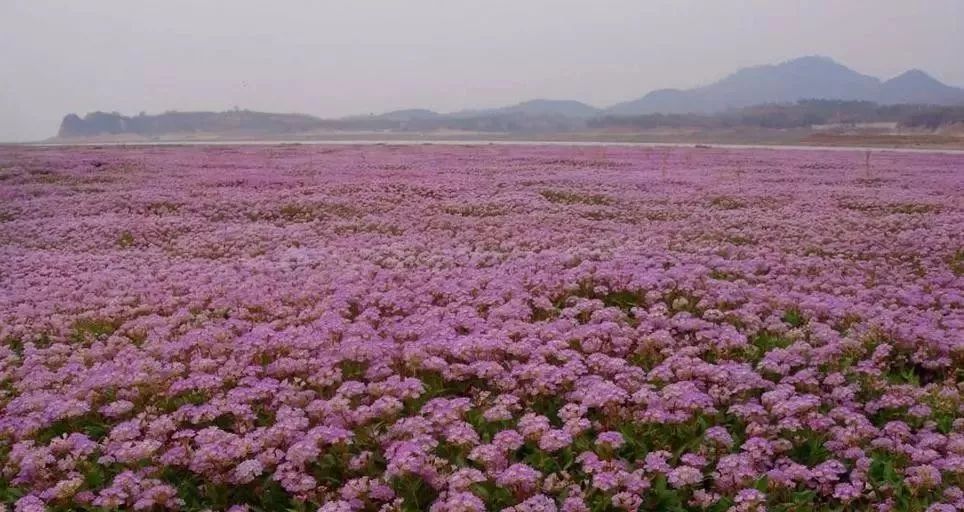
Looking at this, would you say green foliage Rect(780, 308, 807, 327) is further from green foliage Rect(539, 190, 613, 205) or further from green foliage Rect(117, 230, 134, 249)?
green foliage Rect(117, 230, 134, 249)

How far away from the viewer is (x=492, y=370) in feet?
25.3

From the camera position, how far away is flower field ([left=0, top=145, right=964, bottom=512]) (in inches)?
234

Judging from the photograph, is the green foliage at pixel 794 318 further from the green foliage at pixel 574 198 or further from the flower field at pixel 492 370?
the green foliage at pixel 574 198

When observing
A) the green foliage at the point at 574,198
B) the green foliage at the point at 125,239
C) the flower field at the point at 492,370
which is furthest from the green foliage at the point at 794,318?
the green foliage at the point at 125,239

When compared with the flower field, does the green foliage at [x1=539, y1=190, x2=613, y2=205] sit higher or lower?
higher

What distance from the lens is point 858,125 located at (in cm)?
14912

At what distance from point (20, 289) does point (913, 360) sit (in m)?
13.8

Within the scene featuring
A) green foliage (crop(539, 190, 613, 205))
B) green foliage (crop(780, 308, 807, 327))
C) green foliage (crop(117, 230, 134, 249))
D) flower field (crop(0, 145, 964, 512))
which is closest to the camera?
flower field (crop(0, 145, 964, 512))

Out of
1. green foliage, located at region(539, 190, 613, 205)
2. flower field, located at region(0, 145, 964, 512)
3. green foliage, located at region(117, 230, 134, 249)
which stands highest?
green foliage, located at region(539, 190, 613, 205)

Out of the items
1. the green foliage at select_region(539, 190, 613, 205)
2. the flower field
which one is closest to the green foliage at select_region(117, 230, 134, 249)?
the flower field

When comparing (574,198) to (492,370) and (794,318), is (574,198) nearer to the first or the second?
(794,318)

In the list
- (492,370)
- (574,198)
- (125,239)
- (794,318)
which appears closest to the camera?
(492,370)

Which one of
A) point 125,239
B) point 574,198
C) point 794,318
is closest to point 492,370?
point 794,318

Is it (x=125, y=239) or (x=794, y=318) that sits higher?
(x=125, y=239)
